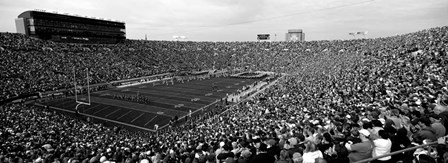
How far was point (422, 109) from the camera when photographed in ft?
22.5

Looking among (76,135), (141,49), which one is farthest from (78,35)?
(76,135)

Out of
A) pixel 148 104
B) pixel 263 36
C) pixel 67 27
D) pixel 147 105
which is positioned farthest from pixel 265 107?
pixel 263 36

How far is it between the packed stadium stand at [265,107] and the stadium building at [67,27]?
248 centimetres

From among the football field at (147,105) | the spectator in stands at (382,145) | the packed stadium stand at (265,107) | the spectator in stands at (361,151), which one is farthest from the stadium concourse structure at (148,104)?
the spectator in stands at (382,145)

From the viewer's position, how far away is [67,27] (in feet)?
181

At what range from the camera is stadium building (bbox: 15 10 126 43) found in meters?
49.2

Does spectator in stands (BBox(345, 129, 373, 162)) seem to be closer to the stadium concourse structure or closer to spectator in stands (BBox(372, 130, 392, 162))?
spectator in stands (BBox(372, 130, 392, 162))

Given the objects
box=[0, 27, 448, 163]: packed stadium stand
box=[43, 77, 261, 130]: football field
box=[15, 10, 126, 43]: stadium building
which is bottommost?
box=[43, 77, 261, 130]: football field

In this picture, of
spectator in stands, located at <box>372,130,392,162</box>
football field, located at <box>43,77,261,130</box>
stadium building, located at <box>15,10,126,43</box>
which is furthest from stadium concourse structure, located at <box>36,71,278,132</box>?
stadium building, located at <box>15,10,126,43</box>

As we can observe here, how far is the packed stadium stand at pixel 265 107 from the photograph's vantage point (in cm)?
496

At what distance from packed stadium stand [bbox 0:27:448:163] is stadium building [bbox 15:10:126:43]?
8.12 ft

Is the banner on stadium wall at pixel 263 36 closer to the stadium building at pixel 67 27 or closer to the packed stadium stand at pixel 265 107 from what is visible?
the packed stadium stand at pixel 265 107

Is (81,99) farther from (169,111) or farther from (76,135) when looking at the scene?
(76,135)

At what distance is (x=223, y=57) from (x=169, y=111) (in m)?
55.2
